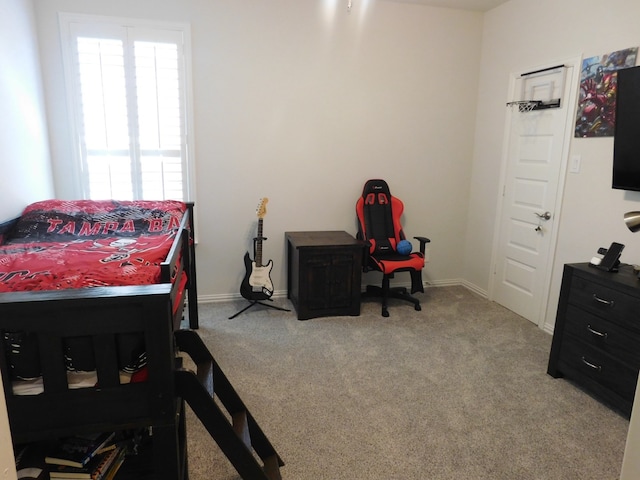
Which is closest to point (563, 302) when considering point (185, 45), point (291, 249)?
point (291, 249)

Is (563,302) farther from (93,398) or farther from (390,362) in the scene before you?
(93,398)

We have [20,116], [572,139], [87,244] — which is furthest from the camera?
[572,139]

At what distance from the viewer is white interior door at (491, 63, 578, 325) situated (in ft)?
10.6

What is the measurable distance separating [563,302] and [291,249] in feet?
7.21

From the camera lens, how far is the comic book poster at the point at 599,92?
275 centimetres

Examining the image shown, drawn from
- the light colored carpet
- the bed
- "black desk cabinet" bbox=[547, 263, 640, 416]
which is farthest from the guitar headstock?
"black desk cabinet" bbox=[547, 263, 640, 416]

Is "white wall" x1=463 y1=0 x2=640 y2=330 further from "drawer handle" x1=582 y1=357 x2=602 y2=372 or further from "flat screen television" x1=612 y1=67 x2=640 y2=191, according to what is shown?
"drawer handle" x1=582 y1=357 x2=602 y2=372

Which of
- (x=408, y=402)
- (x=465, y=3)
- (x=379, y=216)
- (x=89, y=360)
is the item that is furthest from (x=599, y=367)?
(x=465, y=3)

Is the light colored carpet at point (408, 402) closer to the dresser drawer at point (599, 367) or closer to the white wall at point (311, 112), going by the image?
the dresser drawer at point (599, 367)

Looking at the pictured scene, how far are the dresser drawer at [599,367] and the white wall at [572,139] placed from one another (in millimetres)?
720

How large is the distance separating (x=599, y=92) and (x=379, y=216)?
195 cm

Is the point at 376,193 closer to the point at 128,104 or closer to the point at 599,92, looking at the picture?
the point at 599,92

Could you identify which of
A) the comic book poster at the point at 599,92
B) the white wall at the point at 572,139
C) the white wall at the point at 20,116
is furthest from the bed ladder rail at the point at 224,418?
the comic book poster at the point at 599,92

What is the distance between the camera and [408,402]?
2.40 metres
